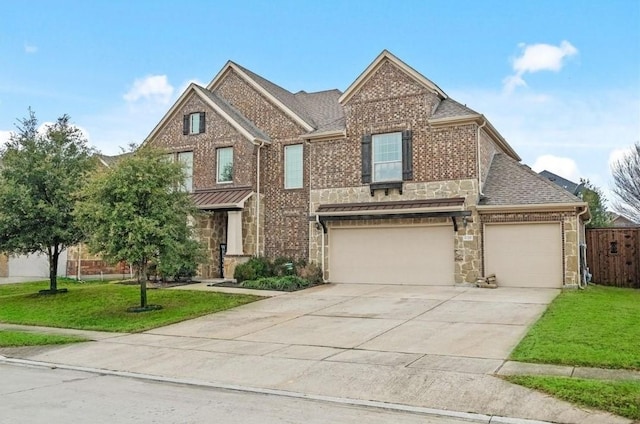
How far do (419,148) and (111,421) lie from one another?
15.7 metres

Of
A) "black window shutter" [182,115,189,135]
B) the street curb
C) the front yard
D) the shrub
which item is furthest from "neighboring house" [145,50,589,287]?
the street curb

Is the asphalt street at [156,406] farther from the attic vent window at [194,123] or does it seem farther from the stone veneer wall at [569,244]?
the attic vent window at [194,123]

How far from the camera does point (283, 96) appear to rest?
25.3 m

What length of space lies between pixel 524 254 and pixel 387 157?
6039mm

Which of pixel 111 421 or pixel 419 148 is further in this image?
pixel 419 148

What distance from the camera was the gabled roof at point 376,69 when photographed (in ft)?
65.5

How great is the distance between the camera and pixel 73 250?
2589 centimetres

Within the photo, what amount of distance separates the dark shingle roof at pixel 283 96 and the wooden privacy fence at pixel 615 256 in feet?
40.1

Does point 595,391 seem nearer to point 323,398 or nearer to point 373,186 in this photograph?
point 323,398

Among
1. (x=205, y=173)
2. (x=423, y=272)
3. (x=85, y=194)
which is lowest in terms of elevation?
(x=423, y=272)

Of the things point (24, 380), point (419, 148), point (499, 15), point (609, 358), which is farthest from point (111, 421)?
point (419, 148)

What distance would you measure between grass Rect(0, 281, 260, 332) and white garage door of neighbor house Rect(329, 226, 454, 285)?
4.89 m

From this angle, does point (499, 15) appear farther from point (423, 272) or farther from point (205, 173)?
point (205, 173)

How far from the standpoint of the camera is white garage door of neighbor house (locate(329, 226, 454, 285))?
A: 19438 mm
